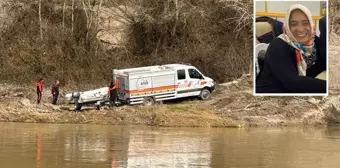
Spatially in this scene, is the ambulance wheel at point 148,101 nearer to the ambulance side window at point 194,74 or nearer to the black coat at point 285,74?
the ambulance side window at point 194,74

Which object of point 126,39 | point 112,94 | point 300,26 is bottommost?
point 112,94

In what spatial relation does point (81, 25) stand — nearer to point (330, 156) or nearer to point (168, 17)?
point (168, 17)

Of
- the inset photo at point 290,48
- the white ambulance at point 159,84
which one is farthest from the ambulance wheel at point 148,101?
the inset photo at point 290,48

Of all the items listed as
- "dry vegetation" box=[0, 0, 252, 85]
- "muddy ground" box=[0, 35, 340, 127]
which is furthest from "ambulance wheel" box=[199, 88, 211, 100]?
"dry vegetation" box=[0, 0, 252, 85]

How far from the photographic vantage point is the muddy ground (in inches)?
1212

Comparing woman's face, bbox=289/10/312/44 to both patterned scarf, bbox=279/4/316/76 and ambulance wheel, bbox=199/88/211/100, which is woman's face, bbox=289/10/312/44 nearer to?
patterned scarf, bbox=279/4/316/76

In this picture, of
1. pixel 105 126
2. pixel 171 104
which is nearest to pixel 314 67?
pixel 171 104

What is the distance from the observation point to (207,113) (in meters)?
31.2

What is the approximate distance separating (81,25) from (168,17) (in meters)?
6.21

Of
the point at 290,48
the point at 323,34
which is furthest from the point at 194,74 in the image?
the point at 323,34

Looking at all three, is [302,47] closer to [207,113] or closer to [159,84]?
[207,113]

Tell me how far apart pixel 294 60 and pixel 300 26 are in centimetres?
186

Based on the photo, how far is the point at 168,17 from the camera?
45.8 metres

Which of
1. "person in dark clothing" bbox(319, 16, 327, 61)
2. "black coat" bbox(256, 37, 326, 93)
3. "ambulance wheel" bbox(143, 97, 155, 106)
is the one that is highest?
"person in dark clothing" bbox(319, 16, 327, 61)
